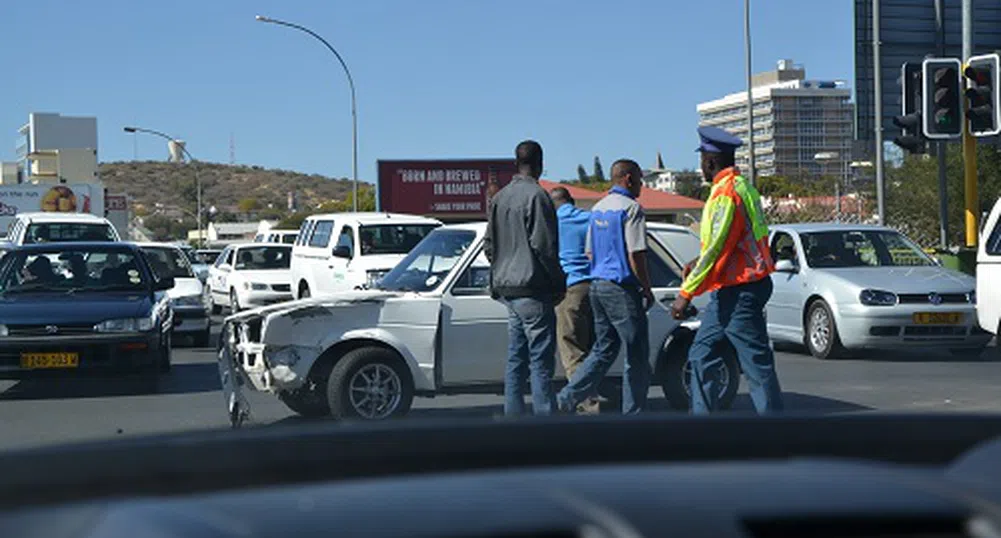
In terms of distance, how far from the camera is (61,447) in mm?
2066

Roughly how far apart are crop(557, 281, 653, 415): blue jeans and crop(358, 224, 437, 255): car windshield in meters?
11.4

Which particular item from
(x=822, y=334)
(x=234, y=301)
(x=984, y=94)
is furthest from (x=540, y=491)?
(x=234, y=301)

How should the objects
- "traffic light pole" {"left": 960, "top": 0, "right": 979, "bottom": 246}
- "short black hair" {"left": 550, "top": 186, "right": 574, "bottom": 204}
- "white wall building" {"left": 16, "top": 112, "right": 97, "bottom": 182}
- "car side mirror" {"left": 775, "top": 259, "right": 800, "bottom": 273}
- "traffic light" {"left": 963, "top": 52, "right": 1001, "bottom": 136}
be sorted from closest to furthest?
"short black hair" {"left": 550, "top": 186, "right": 574, "bottom": 204} < "car side mirror" {"left": 775, "top": 259, "right": 800, "bottom": 273} < "traffic light" {"left": 963, "top": 52, "right": 1001, "bottom": 136} < "traffic light pole" {"left": 960, "top": 0, "right": 979, "bottom": 246} < "white wall building" {"left": 16, "top": 112, "right": 97, "bottom": 182}

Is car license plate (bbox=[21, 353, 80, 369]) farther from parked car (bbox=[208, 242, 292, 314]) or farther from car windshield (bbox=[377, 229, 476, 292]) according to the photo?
parked car (bbox=[208, 242, 292, 314])

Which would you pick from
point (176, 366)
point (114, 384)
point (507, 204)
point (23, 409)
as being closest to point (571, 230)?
point (507, 204)

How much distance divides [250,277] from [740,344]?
1862 cm

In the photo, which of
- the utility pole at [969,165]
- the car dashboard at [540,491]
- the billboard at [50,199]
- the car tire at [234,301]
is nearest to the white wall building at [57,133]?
the billboard at [50,199]

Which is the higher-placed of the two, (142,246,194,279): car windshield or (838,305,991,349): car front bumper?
(142,246,194,279): car windshield

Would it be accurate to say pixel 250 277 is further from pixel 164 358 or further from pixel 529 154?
pixel 529 154

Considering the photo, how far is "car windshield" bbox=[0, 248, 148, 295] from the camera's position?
14164 millimetres

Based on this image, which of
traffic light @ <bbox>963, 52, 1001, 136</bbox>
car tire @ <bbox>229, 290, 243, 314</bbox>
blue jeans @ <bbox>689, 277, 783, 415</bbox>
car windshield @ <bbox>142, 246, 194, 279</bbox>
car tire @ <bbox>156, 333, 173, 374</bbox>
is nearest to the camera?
blue jeans @ <bbox>689, 277, 783, 415</bbox>

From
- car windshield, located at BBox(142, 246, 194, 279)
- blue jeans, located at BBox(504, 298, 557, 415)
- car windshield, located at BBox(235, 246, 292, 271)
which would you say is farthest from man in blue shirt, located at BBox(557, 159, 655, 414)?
car windshield, located at BBox(235, 246, 292, 271)

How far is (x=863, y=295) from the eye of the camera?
1520cm

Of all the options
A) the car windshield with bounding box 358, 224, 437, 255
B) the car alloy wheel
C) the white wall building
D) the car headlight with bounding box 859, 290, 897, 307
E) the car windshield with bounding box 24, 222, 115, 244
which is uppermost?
the white wall building
